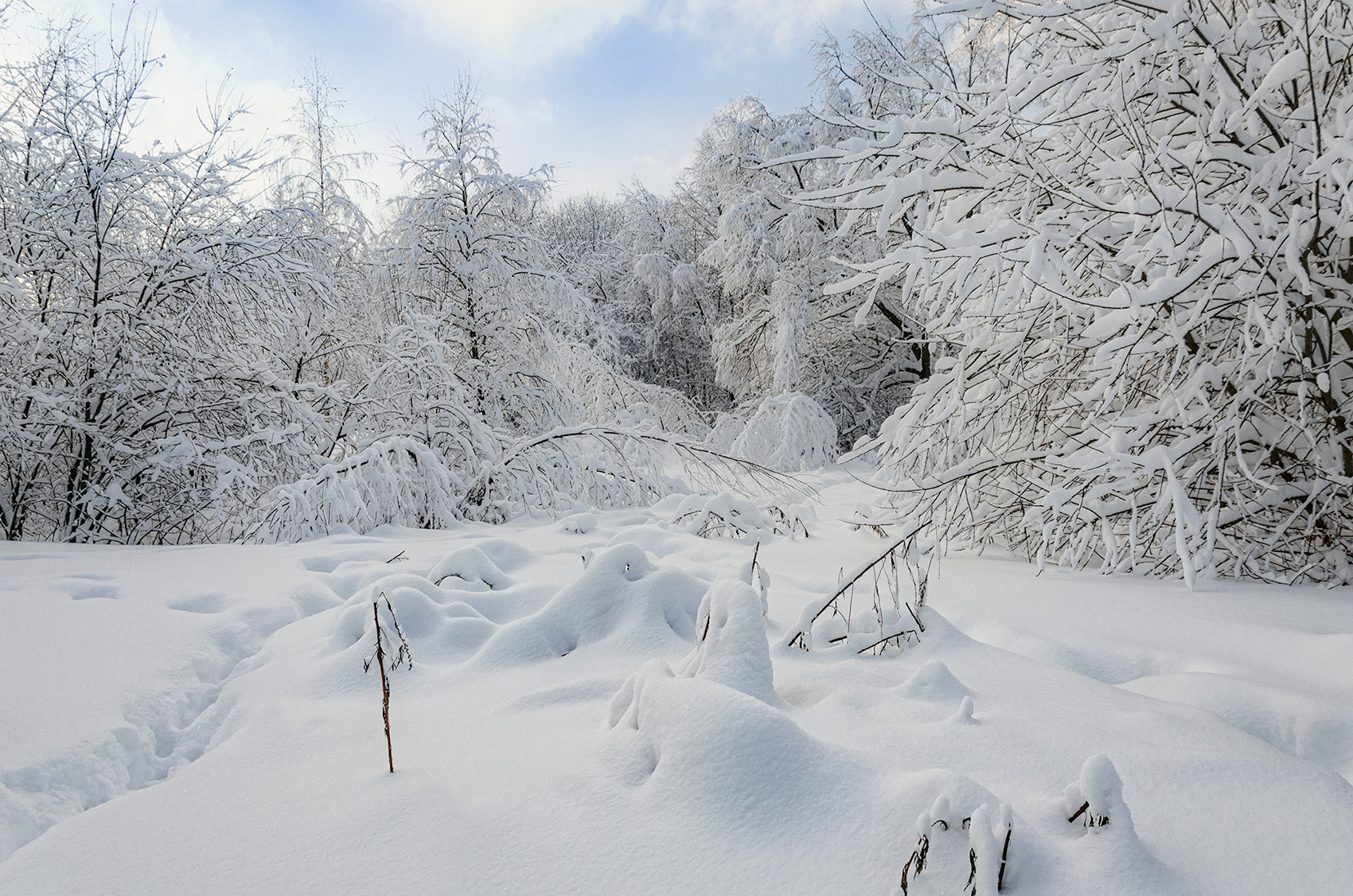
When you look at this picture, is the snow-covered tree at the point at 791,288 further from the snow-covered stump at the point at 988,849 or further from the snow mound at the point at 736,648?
the snow-covered stump at the point at 988,849

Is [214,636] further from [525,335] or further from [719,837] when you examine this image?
[525,335]

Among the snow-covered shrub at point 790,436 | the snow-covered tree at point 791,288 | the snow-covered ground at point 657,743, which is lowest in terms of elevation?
the snow-covered ground at point 657,743

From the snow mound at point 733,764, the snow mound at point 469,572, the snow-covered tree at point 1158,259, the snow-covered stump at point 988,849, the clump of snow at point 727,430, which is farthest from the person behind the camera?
the clump of snow at point 727,430

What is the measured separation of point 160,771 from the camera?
4.61 ft

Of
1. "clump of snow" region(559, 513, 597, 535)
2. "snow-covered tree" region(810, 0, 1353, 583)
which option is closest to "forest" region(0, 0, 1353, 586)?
"snow-covered tree" region(810, 0, 1353, 583)

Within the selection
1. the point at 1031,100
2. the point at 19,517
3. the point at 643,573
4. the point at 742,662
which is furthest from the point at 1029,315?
the point at 19,517

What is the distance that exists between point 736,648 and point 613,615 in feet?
1.99

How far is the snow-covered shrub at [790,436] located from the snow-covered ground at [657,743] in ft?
19.5

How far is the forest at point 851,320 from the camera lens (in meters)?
2.42

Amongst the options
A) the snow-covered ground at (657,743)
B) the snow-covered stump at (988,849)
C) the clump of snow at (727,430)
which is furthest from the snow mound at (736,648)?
the clump of snow at (727,430)

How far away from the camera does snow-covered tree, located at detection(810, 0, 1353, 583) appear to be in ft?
7.57

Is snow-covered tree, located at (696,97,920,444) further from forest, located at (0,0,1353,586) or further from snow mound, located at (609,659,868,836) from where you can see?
snow mound, located at (609,659,868,836)

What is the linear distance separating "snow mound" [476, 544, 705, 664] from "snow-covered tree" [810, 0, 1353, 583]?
1.32 m

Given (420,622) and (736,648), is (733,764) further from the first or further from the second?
(420,622)
